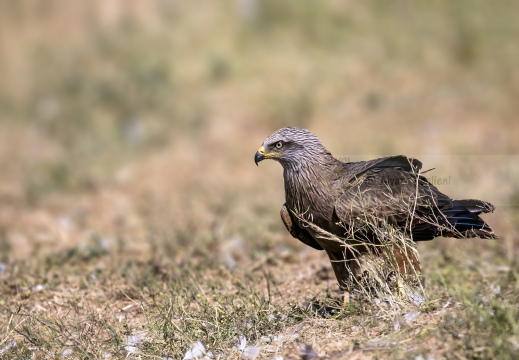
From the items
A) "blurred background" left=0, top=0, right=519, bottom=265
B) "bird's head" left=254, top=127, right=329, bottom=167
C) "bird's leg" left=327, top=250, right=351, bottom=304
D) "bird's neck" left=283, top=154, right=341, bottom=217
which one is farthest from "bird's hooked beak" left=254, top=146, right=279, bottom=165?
"blurred background" left=0, top=0, right=519, bottom=265

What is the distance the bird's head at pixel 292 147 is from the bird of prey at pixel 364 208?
11mm

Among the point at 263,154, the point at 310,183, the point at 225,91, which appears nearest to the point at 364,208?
the point at 310,183

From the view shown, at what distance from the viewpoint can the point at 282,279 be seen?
5691 millimetres

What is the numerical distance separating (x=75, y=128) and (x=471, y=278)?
8.58 metres

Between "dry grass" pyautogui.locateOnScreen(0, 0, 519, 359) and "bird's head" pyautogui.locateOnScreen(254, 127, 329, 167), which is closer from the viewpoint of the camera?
"bird's head" pyautogui.locateOnScreen(254, 127, 329, 167)

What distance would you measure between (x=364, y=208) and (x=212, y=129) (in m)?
7.78

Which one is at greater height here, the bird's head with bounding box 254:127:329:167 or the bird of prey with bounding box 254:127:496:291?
the bird's head with bounding box 254:127:329:167

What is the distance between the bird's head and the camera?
4.71m

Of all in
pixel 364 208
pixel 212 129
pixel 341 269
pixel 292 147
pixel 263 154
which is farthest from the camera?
pixel 212 129

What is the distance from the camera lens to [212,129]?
38.7 feet

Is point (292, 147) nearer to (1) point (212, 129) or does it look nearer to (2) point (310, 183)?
(2) point (310, 183)

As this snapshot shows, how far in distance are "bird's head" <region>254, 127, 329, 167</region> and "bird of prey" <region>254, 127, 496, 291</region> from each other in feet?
0.04

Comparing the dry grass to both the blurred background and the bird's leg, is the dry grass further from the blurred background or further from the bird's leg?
the bird's leg

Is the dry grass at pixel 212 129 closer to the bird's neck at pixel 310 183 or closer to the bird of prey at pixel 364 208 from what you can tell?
the bird of prey at pixel 364 208
